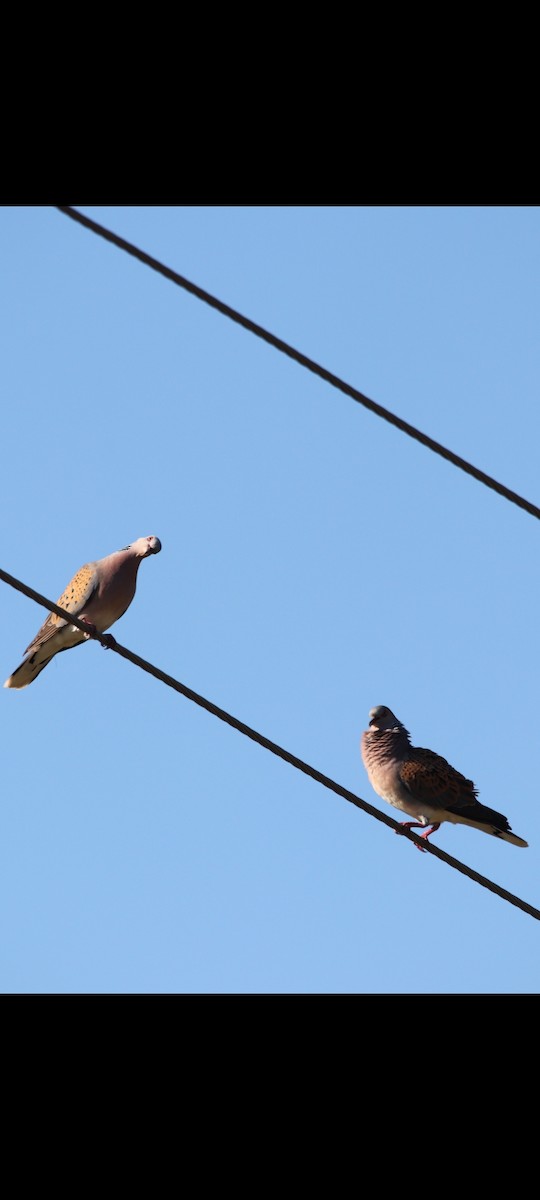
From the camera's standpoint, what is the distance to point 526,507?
3.86 metres

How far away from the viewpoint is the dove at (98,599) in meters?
7.59

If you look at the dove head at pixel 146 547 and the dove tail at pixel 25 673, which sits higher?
the dove head at pixel 146 547

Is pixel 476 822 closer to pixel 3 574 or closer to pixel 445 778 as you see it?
pixel 445 778

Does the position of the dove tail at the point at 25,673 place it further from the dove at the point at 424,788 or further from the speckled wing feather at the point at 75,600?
the dove at the point at 424,788

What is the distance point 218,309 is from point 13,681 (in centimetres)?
469

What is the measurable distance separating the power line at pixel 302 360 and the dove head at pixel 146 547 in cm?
397

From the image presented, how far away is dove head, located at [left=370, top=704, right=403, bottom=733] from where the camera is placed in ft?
26.0

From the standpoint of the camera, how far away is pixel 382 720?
26.0 ft

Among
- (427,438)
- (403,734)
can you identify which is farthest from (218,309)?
(403,734)

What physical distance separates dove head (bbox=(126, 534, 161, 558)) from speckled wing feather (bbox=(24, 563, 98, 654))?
0.87 ft

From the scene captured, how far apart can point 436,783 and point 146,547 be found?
6.63 feet

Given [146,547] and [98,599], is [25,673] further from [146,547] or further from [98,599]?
[146,547]

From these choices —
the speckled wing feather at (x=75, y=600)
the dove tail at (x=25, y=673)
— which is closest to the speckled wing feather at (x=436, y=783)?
the speckled wing feather at (x=75, y=600)

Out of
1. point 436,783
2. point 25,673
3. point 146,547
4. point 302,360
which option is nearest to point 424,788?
point 436,783
